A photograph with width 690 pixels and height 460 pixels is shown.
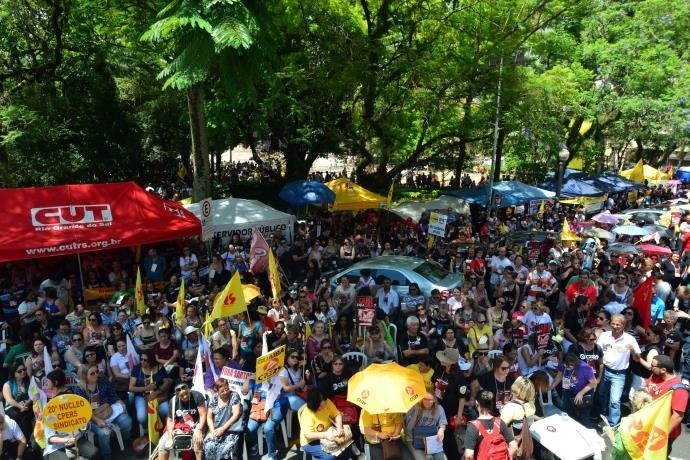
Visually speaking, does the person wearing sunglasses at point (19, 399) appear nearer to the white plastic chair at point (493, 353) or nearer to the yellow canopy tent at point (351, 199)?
the white plastic chair at point (493, 353)

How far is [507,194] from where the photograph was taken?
830 inches

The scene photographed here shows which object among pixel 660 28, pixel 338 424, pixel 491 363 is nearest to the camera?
pixel 338 424

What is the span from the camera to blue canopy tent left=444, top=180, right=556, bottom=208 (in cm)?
2058

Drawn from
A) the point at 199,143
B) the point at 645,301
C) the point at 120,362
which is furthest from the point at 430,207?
the point at 120,362

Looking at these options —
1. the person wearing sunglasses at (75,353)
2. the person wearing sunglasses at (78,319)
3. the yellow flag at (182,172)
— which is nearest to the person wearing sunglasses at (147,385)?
the person wearing sunglasses at (75,353)

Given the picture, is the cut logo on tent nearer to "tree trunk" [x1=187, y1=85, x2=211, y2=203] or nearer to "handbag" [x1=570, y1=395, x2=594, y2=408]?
"tree trunk" [x1=187, y1=85, x2=211, y2=203]

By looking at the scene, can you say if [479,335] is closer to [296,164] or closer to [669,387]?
[669,387]

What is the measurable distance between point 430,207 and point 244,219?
7.45 m

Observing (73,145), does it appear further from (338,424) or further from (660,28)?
(660,28)

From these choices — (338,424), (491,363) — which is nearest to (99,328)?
(338,424)

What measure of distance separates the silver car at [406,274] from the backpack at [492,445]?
544cm

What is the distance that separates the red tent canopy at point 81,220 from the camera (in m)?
11.1

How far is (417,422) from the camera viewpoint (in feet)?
20.3

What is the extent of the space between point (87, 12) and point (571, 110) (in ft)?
65.3
